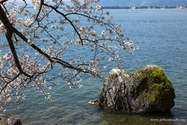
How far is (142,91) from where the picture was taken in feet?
30.8

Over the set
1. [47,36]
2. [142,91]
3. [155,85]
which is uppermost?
[47,36]

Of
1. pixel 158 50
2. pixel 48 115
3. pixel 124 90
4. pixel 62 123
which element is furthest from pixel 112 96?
pixel 158 50

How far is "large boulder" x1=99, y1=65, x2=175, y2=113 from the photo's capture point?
9.17 m

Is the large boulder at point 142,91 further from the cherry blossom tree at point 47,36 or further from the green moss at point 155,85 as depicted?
the cherry blossom tree at point 47,36

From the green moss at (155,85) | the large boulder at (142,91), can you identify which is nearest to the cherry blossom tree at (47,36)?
the large boulder at (142,91)

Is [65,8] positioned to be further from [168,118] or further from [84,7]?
[168,118]

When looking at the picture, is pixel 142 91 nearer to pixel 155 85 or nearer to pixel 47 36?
pixel 155 85

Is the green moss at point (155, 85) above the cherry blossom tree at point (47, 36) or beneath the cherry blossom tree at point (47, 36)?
beneath

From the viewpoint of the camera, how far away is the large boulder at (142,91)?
361 inches

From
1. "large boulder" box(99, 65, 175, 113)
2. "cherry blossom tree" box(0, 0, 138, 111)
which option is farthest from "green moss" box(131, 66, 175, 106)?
"cherry blossom tree" box(0, 0, 138, 111)

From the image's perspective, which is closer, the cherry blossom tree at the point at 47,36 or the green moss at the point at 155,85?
the cherry blossom tree at the point at 47,36

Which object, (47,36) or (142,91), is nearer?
(47,36)

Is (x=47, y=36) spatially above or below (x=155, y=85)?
above

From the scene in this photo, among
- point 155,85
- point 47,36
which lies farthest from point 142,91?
point 47,36
